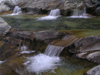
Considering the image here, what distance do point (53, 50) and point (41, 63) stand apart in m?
0.85

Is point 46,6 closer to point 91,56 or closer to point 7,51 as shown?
point 7,51

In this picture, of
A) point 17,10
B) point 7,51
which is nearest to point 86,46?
point 7,51

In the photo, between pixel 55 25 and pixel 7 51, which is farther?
pixel 55 25

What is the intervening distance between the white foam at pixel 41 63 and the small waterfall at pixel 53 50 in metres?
0.17

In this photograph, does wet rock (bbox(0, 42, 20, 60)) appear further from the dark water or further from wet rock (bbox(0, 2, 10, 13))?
wet rock (bbox(0, 2, 10, 13))

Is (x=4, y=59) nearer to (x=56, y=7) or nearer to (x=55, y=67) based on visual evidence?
(x=55, y=67)

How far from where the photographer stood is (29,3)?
1570 cm

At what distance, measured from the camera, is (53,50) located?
224 inches

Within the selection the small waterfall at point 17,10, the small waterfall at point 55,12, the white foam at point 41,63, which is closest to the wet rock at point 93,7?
the small waterfall at point 55,12

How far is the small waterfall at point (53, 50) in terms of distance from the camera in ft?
18.3

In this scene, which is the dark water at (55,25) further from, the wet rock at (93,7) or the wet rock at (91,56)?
the wet rock at (93,7)

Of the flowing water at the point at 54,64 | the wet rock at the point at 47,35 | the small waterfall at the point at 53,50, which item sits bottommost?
the flowing water at the point at 54,64

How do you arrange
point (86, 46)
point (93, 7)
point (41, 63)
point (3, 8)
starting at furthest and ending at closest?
point (3, 8)
point (93, 7)
point (86, 46)
point (41, 63)

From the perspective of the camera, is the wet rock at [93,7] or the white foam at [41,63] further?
the wet rock at [93,7]
